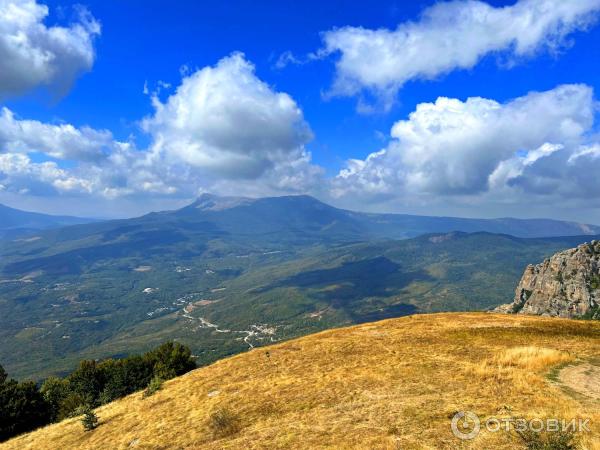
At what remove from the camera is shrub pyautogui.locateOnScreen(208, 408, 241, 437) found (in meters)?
23.2

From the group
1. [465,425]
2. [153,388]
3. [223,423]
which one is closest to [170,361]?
[153,388]

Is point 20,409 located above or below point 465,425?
below

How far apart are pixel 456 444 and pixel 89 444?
27.8 metres

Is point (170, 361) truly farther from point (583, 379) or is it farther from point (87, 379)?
point (583, 379)

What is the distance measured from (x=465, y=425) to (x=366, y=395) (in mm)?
7960

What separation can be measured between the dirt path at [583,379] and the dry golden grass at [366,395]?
0.89 m

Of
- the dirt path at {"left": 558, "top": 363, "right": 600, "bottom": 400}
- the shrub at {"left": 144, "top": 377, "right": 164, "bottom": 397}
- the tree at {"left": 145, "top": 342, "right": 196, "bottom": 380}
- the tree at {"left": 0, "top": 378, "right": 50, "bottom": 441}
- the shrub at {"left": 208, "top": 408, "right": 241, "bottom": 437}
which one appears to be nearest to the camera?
the dirt path at {"left": 558, "top": 363, "right": 600, "bottom": 400}

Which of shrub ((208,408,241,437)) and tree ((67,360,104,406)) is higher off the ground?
shrub ((208,408,241,437))

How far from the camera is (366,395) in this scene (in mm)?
25062

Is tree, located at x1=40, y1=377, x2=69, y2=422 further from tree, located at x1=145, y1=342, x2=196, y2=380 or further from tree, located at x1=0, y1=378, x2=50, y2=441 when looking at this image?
tree, located at x1=145, y1=342, x2=196, y2=380

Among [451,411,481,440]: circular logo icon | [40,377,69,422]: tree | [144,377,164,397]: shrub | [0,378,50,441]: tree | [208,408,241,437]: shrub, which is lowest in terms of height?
[40,377,69,422]: tree

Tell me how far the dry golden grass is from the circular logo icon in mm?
406

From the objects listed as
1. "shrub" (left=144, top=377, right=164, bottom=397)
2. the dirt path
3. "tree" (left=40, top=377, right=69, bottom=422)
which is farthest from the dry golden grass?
"tree" (left=40, top=377, right=69, bottom=422)

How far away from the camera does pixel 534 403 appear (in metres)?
20.0
